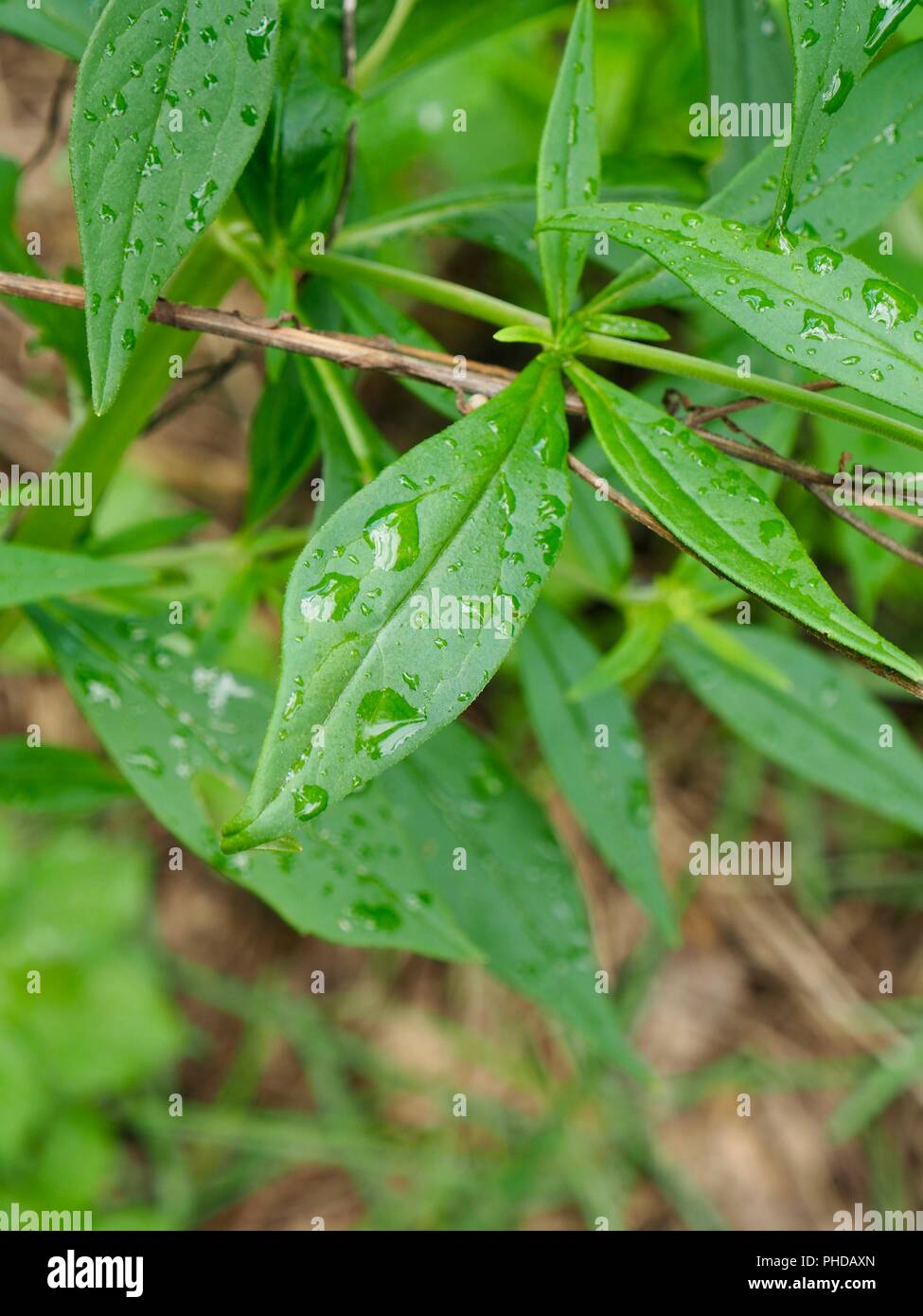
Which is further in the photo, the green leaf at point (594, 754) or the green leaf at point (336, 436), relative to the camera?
the green leaf at point (594, 754)

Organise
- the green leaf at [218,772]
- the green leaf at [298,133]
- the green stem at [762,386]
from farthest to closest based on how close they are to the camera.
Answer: the green leaf at [218,772] < the green leaf at [298,133] < the green stem at [762,386]

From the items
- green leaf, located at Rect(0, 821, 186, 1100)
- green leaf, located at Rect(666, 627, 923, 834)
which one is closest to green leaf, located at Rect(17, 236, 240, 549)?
green leaf, located at Rect(666, 627, 923, 834)

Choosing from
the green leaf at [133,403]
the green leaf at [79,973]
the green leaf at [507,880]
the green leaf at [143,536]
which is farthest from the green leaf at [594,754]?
the green leaf at [79,973]

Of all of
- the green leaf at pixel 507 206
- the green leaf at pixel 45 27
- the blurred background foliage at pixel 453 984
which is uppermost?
the green leaf at pixel 45 27

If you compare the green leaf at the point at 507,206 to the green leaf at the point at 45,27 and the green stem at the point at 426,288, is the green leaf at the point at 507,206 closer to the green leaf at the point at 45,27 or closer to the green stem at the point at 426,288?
the green stem at the point at 426,288

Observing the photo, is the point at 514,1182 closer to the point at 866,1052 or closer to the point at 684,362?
the point at 866,1052

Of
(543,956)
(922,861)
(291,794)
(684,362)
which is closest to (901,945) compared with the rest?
(922,861)
